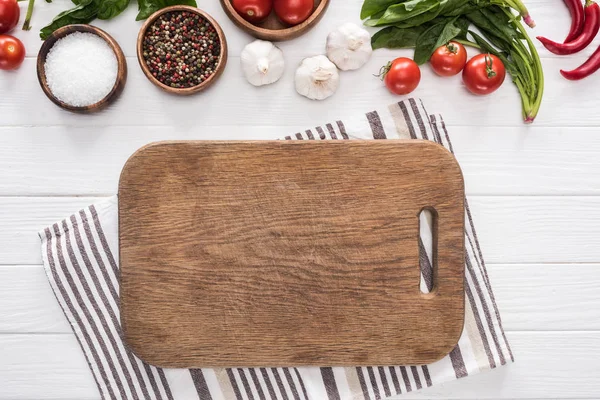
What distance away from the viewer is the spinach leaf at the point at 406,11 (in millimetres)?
1242

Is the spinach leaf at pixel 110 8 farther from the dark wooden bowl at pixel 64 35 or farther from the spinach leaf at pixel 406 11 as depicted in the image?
the spinach leaf at pixel 406 11

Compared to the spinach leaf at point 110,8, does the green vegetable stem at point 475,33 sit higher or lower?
higher

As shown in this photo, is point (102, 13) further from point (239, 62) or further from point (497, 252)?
point (497, 252)

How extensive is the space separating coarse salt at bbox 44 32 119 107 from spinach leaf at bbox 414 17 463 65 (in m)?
0.72

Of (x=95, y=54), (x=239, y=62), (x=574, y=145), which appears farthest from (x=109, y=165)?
(x=574, y=145)

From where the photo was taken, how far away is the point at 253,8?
4.04ft

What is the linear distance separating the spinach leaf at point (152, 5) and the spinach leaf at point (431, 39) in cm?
54

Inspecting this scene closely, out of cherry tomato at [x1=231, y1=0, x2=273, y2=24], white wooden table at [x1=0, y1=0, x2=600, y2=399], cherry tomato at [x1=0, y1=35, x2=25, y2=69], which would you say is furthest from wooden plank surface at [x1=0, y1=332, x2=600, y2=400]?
cherry tomato at [x1=231, y1=0, x2=273, y2=24]

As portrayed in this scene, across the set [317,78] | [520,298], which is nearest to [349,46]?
[317,78]

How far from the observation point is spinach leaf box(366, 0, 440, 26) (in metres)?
1.24

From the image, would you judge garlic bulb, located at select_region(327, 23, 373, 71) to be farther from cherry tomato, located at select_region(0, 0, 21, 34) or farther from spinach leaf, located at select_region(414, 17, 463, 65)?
cherry tomato, located at select_region(0, 0, 21, 34)

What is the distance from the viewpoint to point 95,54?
126cm

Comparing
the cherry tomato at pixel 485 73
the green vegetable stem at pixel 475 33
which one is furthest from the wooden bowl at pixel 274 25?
the cherry tomato at pixel 485 73

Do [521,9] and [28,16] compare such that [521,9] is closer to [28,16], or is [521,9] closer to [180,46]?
[180,46]
